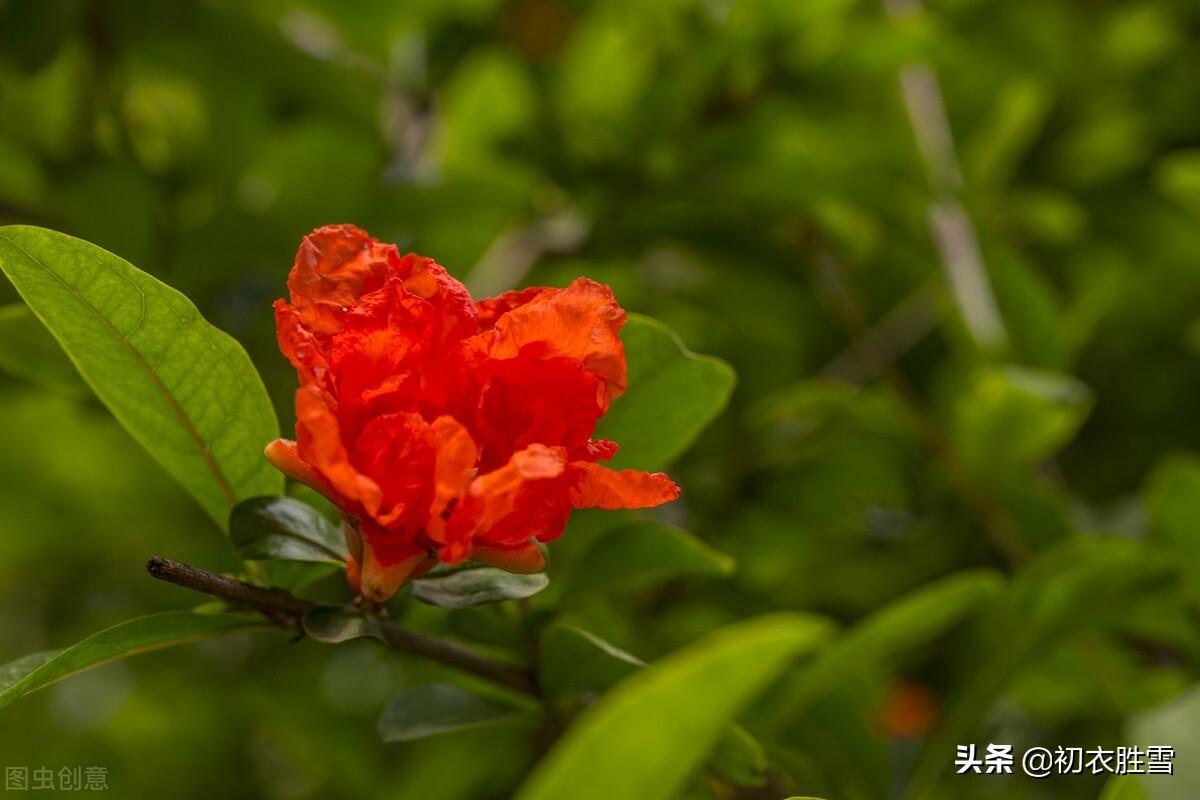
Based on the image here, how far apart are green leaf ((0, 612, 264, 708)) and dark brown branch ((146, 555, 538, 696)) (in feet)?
0.06

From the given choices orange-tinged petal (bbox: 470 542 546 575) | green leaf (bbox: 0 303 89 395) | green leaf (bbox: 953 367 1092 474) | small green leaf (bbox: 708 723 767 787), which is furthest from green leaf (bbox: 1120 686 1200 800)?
green leaf (bbox: 0 303 89 395)

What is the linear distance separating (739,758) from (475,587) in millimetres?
201

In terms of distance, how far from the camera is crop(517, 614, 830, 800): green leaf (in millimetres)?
428

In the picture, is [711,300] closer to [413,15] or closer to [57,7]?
[413,15]

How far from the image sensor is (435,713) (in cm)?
69

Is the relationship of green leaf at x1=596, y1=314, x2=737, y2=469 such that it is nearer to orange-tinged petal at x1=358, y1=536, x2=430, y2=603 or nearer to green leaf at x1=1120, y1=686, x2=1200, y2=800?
orange-tinged petal at x1=358, y1=536, x2=430, y2=603

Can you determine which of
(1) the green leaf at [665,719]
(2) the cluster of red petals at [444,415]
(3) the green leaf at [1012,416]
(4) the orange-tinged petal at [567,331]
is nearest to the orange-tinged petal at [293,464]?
(2) the cluster of red petals at [444,415]

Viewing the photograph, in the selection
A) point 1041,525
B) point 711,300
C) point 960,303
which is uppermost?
point 711,300

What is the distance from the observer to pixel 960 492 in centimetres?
135

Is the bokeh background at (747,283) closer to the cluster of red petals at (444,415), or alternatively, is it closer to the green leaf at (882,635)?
the green leaf at (882,635)

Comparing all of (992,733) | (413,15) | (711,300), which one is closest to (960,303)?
(711,300)

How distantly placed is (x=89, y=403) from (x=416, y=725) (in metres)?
0.47

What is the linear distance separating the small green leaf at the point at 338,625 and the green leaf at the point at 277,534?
3 cm

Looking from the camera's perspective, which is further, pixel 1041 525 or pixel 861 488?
pixel 861 488
